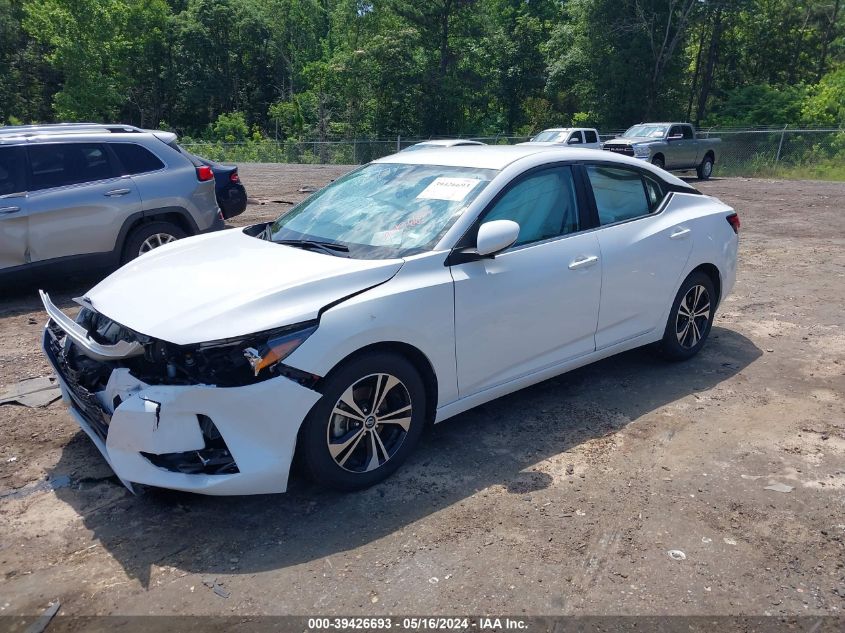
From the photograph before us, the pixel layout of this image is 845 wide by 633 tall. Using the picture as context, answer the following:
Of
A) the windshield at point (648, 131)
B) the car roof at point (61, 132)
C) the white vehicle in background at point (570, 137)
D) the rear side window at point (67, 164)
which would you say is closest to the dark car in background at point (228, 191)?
the car roof at point (61, 132)

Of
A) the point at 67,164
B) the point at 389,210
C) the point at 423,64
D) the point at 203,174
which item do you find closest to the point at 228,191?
the point at 203,174

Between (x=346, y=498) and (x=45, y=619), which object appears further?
(x=346, y=498)

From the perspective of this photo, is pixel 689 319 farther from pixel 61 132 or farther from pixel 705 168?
pixel 705 168

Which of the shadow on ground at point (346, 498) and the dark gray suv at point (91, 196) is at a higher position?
the dark gray suv at point (91, 196)

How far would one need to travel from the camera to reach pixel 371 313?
356 centimetres

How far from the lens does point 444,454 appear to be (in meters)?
4.18

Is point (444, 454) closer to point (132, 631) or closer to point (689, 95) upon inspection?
point (132, 631)

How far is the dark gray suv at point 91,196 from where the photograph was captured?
711 cm

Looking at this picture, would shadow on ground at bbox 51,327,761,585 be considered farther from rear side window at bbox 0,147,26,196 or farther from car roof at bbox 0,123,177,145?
car roof at bbox 0,123,177,145

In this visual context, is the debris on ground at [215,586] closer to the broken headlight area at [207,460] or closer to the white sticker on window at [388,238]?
the broken headlight area at [207,460]

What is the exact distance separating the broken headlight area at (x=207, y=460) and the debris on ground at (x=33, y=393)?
1961 millimetres

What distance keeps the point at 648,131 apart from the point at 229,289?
22947mm

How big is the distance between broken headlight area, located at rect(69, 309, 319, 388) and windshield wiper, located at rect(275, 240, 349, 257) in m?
0.77

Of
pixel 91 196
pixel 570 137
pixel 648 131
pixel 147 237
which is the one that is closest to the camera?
pixel 91 196
